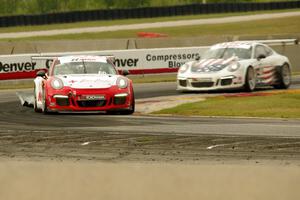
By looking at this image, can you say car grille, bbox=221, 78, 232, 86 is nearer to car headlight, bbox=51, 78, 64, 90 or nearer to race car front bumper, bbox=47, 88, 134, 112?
race car front bumper, bbox=47, 88, 134, 112

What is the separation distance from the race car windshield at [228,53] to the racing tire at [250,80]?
1.17 feet

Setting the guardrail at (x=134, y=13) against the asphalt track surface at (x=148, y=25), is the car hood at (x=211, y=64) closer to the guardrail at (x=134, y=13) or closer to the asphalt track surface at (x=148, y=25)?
the asphalt track surface at (x=148, y=25)

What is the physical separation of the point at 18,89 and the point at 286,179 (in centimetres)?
2172

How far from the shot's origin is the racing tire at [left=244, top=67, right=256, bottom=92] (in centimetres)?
2261

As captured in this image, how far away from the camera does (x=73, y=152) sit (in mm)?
10211

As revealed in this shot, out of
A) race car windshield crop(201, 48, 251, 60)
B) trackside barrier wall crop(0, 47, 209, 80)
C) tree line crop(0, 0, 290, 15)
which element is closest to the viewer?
race car windshield crop(201, 48, 251, 60)

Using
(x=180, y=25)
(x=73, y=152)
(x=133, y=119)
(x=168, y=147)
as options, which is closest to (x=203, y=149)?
(x=168, y=147)

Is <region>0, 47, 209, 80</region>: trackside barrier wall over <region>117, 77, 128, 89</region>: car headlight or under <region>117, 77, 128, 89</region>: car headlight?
under

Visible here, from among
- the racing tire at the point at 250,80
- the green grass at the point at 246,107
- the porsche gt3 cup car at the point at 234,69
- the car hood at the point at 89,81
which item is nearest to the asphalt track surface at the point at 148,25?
the porsche gt3 cup car at the point at 234,69

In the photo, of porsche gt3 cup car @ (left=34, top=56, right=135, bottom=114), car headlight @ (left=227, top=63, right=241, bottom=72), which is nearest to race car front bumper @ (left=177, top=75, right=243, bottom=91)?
car headlight @ (left=227, top=63, right=241, bottom=72)

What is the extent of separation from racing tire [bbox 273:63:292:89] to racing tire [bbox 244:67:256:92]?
124 cm

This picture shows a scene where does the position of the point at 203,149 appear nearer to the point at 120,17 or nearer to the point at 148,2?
the point at 120,17

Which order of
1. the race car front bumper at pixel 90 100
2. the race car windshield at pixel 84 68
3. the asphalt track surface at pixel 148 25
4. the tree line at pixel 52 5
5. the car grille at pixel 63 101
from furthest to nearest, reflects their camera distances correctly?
the tree line at pixel 52 5
the asphalt track surface at pixel 148 25
the race car windshield at pixel 84 68
the car grille at pixel 63 101
the race car front bumper at pixel 90 100

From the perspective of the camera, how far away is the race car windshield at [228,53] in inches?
900
